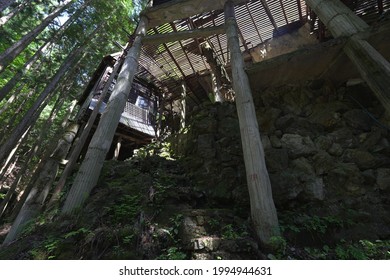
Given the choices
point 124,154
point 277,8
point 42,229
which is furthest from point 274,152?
point 124,154

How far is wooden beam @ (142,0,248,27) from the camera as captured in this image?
688 centimetres

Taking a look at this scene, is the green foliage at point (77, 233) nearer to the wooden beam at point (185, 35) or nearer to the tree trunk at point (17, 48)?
the wooden beam at point (185, 35)

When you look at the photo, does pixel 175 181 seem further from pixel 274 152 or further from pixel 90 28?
pixel 90 28

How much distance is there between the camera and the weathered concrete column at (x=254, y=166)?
10.2 feet

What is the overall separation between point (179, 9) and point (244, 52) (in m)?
5.64

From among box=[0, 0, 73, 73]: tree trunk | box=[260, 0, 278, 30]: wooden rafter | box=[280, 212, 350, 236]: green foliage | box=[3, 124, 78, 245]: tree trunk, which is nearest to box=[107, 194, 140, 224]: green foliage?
box=[280, 212, 350, 236]: green foliage

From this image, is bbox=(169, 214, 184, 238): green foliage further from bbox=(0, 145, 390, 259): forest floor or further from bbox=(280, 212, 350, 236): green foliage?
bbox=(280, 212, 350, 236): green foliage

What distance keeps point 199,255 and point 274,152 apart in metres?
2.88

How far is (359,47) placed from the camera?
148 inches

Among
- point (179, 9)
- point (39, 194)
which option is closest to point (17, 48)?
point (39, 194)

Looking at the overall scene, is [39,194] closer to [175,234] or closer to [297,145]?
[175,234]

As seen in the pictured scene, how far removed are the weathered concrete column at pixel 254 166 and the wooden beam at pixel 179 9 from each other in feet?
8.82

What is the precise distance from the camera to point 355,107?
195 inches

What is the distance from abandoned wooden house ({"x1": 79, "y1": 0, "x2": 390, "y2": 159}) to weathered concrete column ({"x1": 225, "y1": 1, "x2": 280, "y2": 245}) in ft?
2.19
